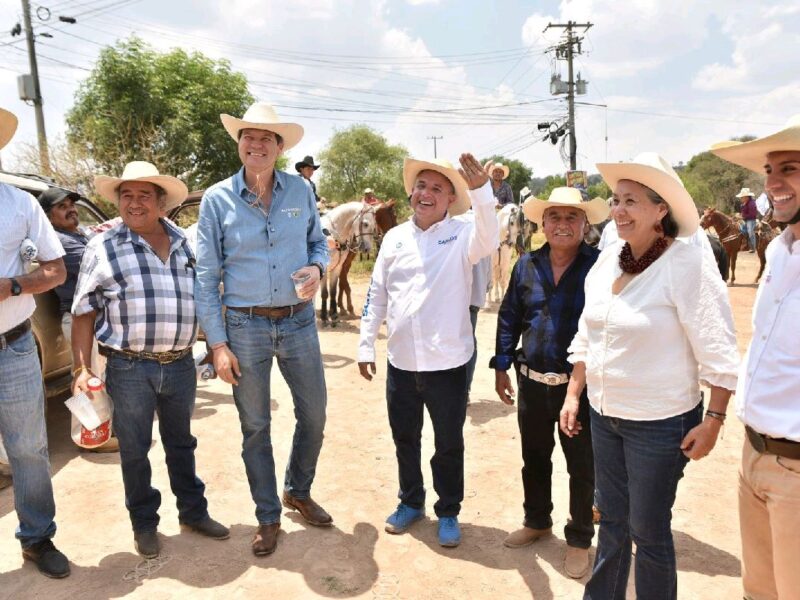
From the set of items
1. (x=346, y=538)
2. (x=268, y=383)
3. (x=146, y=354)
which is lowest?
(x=346, y=538)

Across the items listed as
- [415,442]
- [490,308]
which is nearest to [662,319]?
[415,442]

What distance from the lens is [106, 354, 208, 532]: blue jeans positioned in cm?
323

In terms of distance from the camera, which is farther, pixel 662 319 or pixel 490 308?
pixel 490 308

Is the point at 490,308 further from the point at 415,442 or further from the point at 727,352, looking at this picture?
the point at 727,352

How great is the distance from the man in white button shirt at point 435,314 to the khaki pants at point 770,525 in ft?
5.00

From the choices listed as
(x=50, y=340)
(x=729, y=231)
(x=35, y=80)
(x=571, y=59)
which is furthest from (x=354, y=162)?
(x=50, y=340)

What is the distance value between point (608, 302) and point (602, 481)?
0.78 m

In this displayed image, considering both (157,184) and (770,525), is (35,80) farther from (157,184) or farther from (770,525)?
(770,525)

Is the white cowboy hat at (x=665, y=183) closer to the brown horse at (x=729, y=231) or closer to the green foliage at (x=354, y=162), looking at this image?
the brown horse at (x=729, y=231)

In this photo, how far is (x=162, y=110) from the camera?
69.2 feet

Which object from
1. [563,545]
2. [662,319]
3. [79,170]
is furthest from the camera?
[79,170]

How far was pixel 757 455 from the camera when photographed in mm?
2045

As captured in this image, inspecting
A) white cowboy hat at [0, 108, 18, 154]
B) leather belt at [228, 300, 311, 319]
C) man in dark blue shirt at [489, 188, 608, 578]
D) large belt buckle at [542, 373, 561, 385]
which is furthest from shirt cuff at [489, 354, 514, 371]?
white cowboy hat at [0, 108, 18, 154]

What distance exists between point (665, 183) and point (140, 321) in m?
2.64
